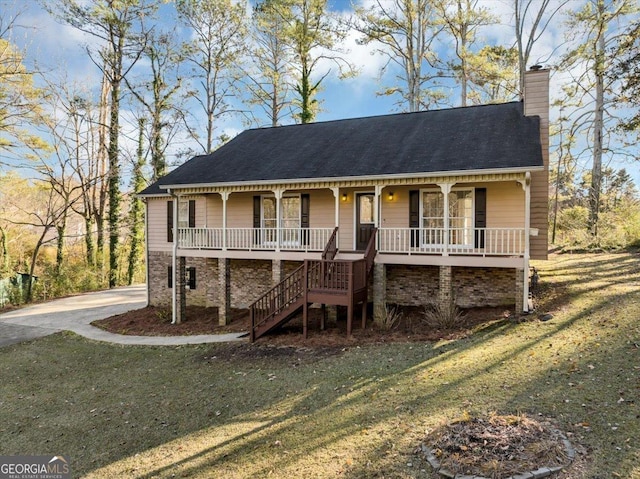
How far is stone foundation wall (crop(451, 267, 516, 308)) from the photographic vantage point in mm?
11250

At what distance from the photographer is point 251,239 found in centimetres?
1283

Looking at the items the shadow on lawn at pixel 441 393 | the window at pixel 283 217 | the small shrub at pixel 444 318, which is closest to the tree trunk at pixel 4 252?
the window at pixel 283 217

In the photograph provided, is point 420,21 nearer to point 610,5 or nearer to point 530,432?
point 610,5

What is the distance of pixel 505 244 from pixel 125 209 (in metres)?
25.1

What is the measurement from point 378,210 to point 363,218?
1818 mm

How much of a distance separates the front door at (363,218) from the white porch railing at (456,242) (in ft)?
3.67

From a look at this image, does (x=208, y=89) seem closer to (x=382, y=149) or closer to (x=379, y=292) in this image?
(x=382, y=149)

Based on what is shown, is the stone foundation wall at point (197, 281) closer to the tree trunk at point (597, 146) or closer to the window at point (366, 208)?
the window at point (366, 208)

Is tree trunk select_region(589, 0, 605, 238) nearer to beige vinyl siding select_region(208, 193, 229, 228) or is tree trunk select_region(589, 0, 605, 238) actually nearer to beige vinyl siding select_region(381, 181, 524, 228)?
beige vinyl siding select_region(381, 181, 524, 228)

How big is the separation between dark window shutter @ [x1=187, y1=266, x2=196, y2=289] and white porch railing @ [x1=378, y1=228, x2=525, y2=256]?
339 inches

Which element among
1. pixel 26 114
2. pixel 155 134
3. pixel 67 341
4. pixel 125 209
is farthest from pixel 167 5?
pixel 67 341

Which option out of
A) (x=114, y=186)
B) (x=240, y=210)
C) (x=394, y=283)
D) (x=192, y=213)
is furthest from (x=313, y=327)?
(x=114, y=186)

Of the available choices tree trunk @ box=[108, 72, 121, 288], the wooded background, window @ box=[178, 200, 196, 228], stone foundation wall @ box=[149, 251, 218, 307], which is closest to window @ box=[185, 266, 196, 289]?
stone foundation wall @ box=[149, 251, 218, 307]

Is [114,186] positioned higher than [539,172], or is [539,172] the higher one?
[114,186]
